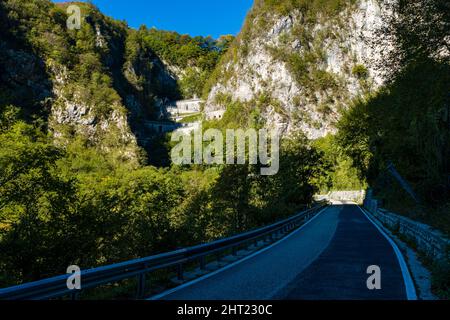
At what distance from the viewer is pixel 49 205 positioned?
14.0m

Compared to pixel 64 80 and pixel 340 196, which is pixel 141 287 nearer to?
pixel 340 196

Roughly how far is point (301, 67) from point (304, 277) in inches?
5739

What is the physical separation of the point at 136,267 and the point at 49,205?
28.3 feet

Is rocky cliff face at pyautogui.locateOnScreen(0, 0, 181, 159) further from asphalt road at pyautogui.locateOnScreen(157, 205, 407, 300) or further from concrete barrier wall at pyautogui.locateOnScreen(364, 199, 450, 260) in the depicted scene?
asphalt road at pyautogui.locateOnScreen(157, 205, 407, 300)

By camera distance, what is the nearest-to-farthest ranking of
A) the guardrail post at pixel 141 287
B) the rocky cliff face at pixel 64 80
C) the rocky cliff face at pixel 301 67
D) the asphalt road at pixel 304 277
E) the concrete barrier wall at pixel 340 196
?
the asphalt road at pixel 304 277, the guardrail post at pixel 141 287, the concrete barrier wall at pixel 340 196, the rocky cliff face at pixel 301 67, the rocky cliff face at pixel 64 80

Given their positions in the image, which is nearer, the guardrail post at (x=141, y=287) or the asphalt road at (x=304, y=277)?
the asphalt road at (x=304, y=277)

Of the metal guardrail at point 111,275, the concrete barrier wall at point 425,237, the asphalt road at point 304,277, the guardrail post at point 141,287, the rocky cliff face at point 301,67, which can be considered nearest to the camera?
the metal guardrail at point 111,275

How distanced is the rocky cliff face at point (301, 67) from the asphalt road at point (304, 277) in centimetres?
12596

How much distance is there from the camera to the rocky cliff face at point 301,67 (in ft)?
456

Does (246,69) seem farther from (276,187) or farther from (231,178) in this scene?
(231,178)

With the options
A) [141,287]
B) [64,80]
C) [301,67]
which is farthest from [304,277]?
[64,80]

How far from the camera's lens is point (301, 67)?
146 meters

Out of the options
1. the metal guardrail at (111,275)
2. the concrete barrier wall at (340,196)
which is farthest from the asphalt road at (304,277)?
the concrete barrier wall at (340,196)

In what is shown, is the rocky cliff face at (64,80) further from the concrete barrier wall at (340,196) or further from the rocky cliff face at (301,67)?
the concrete barrier wall at (340,196)
